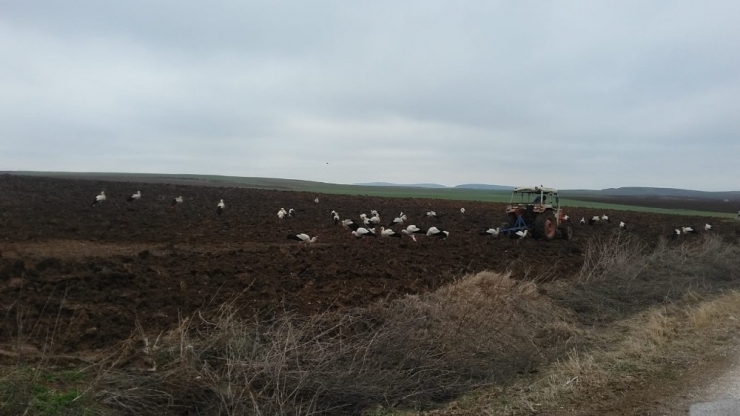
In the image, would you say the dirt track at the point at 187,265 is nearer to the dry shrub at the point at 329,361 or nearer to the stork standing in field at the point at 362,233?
the stork standing in field at the point at 362,233

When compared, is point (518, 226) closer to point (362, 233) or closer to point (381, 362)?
point (362, 233)

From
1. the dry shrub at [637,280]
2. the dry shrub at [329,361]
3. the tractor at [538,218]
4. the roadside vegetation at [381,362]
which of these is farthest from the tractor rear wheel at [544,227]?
the dry shrub at [329,361]

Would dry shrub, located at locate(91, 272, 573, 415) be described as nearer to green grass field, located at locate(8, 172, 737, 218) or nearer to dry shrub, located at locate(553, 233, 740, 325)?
dry shrub, located at locate(553, 233, 740, 325)

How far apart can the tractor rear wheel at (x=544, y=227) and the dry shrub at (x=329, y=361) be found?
11.9 meters

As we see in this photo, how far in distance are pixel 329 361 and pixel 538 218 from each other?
1534 centimetres

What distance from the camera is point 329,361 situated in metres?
6.21

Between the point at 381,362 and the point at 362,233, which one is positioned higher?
the point at 362,233

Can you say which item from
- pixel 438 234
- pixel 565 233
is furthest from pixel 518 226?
pixel 438 234

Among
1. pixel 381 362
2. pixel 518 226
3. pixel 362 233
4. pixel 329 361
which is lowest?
pixel 381 362

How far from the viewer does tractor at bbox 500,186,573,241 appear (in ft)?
66.6

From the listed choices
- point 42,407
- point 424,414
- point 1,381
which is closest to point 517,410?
point 424,414

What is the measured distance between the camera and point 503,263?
1483cm

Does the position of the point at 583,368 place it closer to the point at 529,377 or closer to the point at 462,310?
the point at 529,377

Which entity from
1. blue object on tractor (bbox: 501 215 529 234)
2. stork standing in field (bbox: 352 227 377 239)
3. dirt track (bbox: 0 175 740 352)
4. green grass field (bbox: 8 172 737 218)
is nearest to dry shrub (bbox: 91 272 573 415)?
dirt track (bbox: 0 175 740 352)
